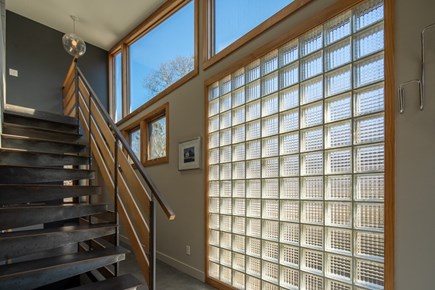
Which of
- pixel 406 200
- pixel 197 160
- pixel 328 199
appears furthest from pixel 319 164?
pixel 197 160

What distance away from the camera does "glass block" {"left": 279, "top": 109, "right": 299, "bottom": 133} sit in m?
2.13

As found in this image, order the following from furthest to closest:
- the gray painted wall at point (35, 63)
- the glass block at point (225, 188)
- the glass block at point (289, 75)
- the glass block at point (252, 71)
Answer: the gray painted wall at point (35, 63), the glass block at point (225, 188), the glass block at point (252, 71), the glass block at point (289, 75)

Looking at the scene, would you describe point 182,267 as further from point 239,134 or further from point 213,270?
point 239,134

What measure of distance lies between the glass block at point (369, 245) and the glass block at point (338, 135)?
59 centimetres

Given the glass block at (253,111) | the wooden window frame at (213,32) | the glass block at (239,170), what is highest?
the wooden window frame at (213,32)

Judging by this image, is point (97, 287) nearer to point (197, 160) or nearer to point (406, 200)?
point (197, 160)

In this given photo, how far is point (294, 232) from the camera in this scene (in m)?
2.08

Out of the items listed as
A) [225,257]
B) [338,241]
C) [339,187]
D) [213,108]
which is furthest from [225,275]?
[213,108]

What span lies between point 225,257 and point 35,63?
16.2 ft

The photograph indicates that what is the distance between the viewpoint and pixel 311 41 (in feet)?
6.75

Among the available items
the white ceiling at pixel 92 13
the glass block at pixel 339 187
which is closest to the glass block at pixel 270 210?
the glass block at pixel 339 187

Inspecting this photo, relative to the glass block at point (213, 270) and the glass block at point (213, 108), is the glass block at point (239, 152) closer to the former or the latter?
the glass block at point (213, 108)

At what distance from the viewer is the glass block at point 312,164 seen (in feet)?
6.40

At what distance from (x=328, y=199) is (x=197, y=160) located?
163cm
